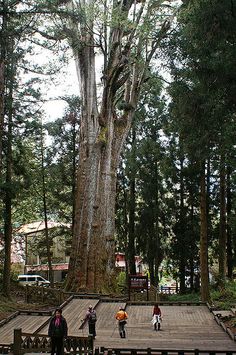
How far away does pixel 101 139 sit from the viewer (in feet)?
63.9

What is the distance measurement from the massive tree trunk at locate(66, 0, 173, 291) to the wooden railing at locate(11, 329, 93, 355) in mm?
8505

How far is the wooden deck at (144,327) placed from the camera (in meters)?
10.8

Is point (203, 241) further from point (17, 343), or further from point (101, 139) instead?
point (17, 343)

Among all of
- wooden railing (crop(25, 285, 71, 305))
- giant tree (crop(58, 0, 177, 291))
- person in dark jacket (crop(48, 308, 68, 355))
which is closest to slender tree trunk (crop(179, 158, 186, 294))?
giant tree (crop(58, 0, 177, 291))

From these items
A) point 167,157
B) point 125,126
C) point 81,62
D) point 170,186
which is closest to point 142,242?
point 170,186

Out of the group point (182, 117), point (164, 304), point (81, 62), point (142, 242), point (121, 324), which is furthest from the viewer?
point (142, 242)

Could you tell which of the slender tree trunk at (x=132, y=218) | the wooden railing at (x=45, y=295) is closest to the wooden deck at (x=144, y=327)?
the wooden railing at (x=45, y=295)

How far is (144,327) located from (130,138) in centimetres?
1647

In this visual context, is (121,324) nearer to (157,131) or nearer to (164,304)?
(164,304)

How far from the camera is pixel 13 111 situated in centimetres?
1861

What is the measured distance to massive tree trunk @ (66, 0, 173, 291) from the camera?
18.0 m

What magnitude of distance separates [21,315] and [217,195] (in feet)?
45.4

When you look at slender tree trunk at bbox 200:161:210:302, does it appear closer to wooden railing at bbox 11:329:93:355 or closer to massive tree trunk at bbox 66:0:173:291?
massive tree trunk at bbox 66:0:173:291

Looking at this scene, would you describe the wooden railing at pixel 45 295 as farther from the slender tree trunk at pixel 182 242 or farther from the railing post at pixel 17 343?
the slender tree trunk at pixel 182 242
